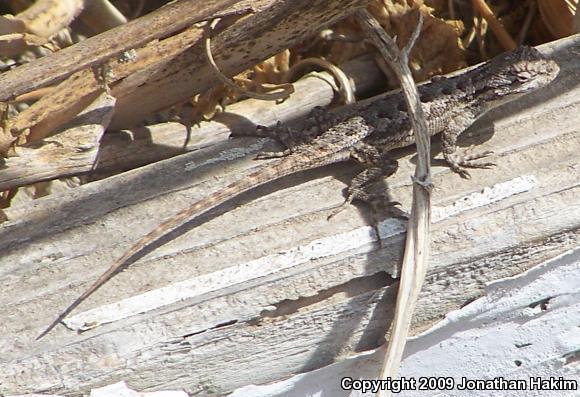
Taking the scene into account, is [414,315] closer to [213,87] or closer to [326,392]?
[326,392]

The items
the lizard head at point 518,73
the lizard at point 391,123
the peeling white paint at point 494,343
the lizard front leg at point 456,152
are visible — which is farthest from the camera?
the lizard head at point 518,73

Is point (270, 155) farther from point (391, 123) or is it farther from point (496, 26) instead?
point (496, 26)

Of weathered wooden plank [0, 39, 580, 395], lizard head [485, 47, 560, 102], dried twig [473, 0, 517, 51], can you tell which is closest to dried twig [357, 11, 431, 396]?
weathered wooden plank [0, 39, 580, 395]

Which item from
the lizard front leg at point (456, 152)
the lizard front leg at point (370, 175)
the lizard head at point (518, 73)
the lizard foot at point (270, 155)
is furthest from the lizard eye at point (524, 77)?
the lizard foot at point (270, 155)

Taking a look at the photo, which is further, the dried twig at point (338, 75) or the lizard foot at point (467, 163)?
the dried twig at point (338, 75)

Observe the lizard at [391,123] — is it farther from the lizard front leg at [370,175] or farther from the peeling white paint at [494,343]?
the peeling white paint at [494,343]

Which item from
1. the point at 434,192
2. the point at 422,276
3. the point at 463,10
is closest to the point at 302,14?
the point at 434,192

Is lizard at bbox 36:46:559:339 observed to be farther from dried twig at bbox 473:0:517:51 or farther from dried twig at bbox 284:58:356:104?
dried twig at bbox 473:0:517:51
